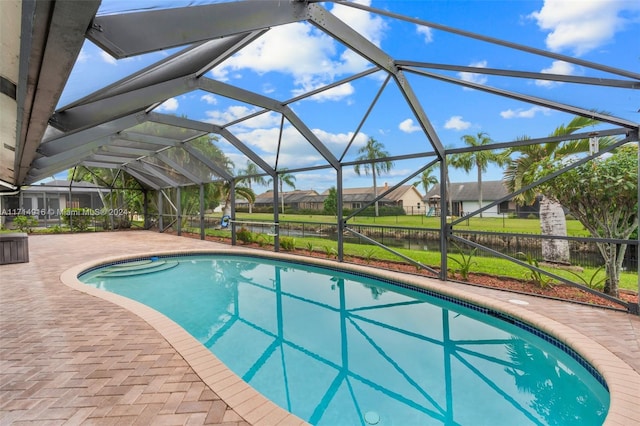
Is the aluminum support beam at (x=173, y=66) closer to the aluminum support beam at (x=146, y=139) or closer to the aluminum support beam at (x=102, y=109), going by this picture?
the aluminum support beam at (x=102, y=109)

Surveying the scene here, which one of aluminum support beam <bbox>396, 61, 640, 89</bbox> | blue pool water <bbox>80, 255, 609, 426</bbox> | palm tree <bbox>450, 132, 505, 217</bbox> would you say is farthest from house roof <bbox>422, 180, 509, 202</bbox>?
aluminum support beam <bbox>396, 61, 640, 89</bbox>

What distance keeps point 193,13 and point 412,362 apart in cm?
423

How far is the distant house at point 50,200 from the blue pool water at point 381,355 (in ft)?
42.2

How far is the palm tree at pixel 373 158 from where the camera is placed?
746cm

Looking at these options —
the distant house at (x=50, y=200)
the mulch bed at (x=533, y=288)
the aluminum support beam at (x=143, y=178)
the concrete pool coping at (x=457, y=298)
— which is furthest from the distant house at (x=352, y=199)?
the distant house at (x=50, y=200)

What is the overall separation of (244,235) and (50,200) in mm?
13067

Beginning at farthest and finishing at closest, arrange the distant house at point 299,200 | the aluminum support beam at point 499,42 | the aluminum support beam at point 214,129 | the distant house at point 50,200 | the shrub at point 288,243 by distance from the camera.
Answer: the distant house at point 50,200 → the distant house at point 299,200 → the shrub at point 288,243 → the aluminum support beam at point 214,129 → the aluminum support beam at point 499,42

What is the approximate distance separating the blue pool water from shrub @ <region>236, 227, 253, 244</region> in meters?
4.85

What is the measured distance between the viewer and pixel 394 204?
9.89m

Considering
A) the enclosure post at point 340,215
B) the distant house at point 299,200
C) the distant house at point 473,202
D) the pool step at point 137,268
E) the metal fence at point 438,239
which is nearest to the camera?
the metal fence at point 438,239

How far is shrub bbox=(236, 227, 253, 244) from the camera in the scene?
12.1 meters

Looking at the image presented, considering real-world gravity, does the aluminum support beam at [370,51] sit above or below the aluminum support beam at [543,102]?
above

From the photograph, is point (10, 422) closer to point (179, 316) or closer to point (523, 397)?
point (179, 316)

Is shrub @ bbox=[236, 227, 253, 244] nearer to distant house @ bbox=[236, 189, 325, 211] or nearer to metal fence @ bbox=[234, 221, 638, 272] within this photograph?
metal fence @ bbox=[234, 221, 638, 272]
